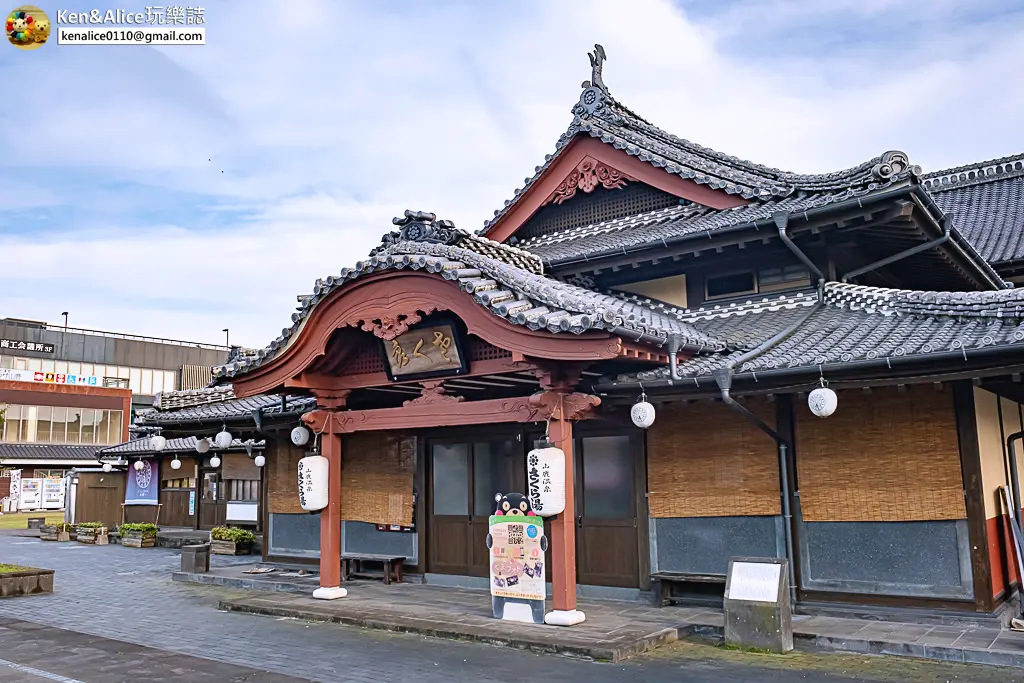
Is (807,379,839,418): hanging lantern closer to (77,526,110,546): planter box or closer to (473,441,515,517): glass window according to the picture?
(473,441,515,517): glass window

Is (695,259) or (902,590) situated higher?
(695,259)

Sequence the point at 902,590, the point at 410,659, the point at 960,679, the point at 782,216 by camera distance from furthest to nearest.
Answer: the point at 782,216 → the point at 902,590 → the point at 410,659 → the point at 960,679

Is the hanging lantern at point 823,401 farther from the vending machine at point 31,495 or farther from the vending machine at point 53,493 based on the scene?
the vending machine at point 31,495

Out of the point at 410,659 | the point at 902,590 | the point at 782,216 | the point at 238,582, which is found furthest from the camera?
the point at 238,582

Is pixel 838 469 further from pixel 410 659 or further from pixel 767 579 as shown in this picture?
pixel 410 659

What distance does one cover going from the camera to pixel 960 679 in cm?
746

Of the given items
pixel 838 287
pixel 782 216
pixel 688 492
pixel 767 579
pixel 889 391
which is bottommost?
pixel 767 579

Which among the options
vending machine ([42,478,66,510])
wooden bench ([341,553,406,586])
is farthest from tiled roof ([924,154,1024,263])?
vending machine ([42,478,66,510])

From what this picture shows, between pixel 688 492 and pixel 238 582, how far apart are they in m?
8.47

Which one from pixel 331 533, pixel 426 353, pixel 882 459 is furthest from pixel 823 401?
pixel 331 533

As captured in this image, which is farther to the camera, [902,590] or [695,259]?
[695,259]

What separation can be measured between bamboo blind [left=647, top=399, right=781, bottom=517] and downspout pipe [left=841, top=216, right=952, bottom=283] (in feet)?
8.41

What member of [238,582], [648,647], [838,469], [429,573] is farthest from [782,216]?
[238,582]

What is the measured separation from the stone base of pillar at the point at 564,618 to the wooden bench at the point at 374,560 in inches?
182
